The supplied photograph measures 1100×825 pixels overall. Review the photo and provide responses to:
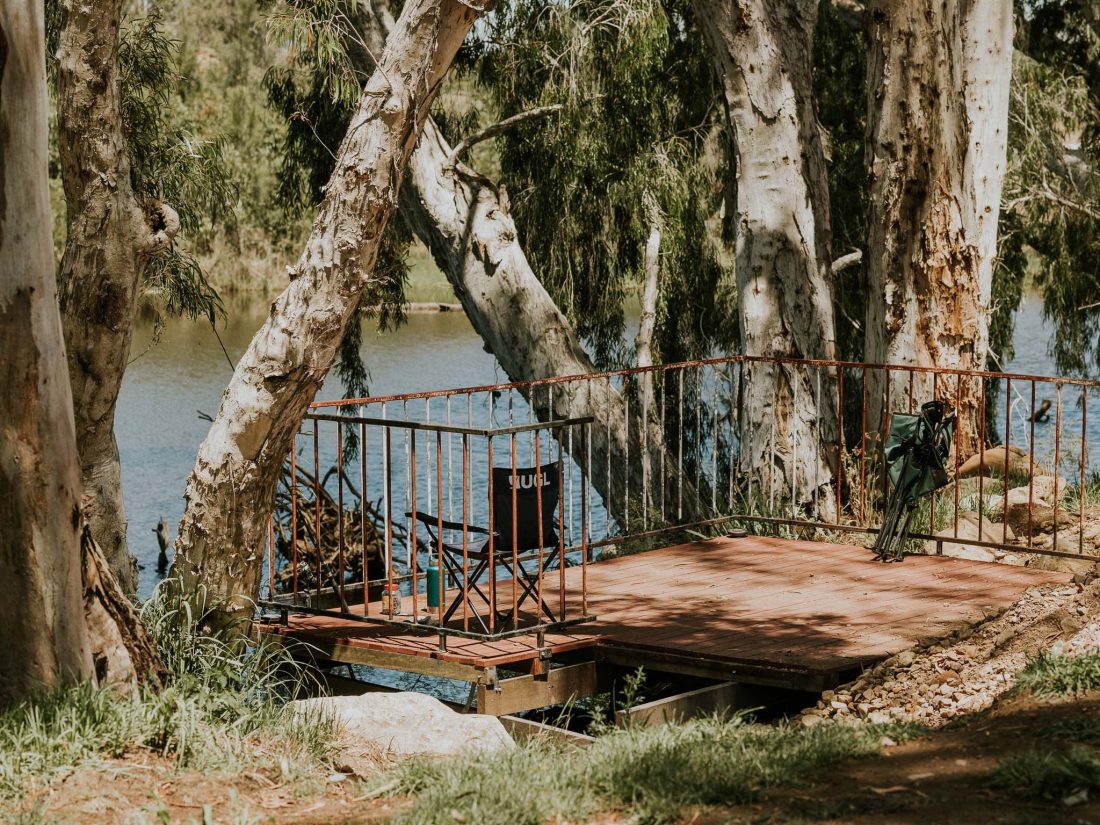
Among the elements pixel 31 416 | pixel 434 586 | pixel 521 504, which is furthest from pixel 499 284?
pixel 31 416

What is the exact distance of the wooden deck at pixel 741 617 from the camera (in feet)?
22.1

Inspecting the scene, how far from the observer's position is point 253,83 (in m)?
35.7

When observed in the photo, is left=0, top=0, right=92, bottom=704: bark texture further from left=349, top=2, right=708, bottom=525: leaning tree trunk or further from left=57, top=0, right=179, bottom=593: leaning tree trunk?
left=349, top=2, right=708, bottom=525: leaning tree trunk

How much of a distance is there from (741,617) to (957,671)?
1.43 metres

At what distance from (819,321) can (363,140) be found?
6.41 m

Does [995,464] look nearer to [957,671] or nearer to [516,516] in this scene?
[957,671]

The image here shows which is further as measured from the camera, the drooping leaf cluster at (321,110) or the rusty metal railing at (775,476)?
the drooping leaf cluster at (321,110)

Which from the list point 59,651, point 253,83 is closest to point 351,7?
point 59,651

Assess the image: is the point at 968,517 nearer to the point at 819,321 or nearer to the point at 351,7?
the point at 819,321

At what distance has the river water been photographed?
61.9ft

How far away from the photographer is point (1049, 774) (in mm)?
4238

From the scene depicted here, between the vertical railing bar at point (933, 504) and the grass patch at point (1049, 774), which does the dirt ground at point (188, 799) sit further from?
the vertical railing bar at point (933, 504)

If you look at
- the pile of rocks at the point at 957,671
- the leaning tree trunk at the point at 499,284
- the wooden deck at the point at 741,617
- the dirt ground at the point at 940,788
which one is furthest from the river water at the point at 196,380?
the dirt ground at the point at 940,788

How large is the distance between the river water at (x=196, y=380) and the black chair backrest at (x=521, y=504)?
391 inches
